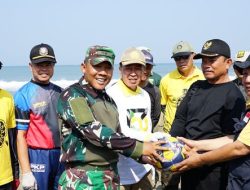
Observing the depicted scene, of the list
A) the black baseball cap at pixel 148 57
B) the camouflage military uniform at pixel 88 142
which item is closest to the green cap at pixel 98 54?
the camouflage military uniform at pixel 88 142

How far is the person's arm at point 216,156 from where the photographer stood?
12.1ft

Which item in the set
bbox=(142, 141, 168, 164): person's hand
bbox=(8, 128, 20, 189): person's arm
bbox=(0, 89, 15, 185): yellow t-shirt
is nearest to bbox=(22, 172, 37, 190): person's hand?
bbox=(8, 128, 20, 189): person's arm

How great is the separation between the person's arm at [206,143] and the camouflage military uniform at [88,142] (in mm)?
872

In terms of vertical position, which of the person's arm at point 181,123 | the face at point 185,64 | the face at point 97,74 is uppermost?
the face at point 97,74

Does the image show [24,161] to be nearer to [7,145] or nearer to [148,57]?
[7,145]

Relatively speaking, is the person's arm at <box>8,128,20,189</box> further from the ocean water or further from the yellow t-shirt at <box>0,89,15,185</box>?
the ocean water

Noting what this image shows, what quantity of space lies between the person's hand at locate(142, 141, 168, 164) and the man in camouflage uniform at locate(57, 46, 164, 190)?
2cm

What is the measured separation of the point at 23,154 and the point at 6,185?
540 millimetres

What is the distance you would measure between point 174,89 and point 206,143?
2704mm

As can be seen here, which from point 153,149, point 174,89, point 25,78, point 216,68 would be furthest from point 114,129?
point 25,78

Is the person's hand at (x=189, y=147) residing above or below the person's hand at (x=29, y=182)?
above

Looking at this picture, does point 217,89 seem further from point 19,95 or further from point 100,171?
point 19,95

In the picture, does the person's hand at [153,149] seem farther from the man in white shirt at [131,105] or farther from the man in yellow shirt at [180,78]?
the man in yellow shirt at [180,78]

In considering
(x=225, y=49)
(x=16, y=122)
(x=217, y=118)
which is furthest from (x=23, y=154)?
(x=225, y=49)
